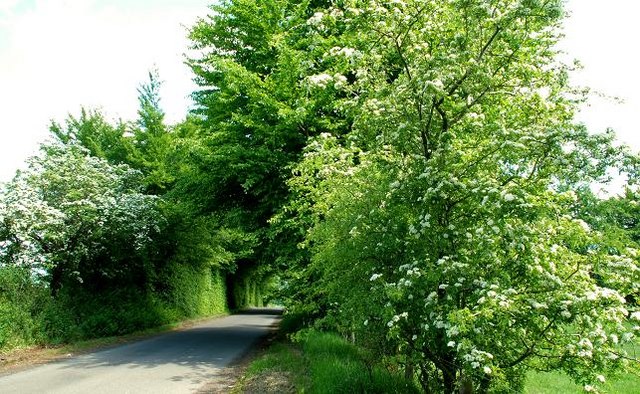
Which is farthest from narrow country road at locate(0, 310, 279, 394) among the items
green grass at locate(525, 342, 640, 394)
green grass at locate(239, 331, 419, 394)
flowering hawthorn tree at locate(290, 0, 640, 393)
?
green grass at locate(525, 342, 640, 394)

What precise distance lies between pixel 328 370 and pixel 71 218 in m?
13.2

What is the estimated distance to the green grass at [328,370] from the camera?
711 cm

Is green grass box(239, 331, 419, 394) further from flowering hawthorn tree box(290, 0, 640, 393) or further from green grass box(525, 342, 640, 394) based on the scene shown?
green grass box(525, 342, 640, 394)

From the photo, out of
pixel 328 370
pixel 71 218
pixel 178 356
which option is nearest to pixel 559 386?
pixel 328 370

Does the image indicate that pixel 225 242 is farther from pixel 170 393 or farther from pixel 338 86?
pixel 338 86

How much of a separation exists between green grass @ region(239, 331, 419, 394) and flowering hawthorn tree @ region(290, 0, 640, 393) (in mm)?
763

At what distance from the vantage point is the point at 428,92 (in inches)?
202

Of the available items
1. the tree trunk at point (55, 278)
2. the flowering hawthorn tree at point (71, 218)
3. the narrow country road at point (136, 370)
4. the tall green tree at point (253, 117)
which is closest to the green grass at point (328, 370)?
the narrow country road at point (136, 370)

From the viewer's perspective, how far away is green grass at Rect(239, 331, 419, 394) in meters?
7.11

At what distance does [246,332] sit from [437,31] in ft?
65.0

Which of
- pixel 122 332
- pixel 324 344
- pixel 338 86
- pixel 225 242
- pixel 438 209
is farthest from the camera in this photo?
pixel 225 242

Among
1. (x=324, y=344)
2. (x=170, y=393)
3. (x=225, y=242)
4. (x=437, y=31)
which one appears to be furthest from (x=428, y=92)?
(x=225, y=242)

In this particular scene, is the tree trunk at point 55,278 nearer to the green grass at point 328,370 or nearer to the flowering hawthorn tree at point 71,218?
the flowering hawthorn tree at point 71,218

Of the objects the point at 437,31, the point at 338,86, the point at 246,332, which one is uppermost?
the point at 437,31
